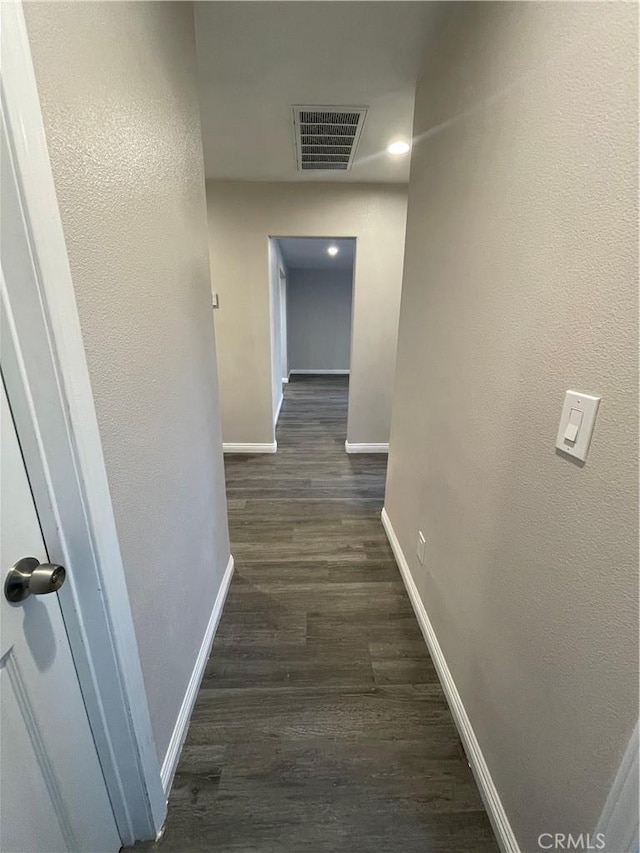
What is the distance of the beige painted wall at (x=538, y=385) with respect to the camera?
0.60m

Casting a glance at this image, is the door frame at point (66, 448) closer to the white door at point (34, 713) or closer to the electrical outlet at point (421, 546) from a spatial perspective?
the white door at point (34, 713)

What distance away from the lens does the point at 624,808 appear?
60cm

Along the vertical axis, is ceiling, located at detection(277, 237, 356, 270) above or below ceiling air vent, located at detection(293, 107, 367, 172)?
below

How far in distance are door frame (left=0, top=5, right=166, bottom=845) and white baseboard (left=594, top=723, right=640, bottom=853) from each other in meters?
0.99

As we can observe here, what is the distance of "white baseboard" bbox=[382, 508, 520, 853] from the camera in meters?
0.95

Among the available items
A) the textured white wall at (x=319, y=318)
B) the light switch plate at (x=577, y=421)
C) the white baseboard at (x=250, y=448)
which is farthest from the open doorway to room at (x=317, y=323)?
the light switch plate at (x=577, y=421)

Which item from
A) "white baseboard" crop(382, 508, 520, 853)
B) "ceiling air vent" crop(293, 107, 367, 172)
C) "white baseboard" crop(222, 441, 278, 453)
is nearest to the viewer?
"white baseboard" crop(382, 508, 520, 853)

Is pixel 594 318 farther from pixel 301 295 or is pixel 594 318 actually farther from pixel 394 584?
pixel 301 295

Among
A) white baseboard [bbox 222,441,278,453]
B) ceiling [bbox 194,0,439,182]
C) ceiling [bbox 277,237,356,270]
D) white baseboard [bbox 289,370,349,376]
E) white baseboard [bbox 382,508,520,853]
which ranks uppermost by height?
ceiling [bbox 194,0,439,182]

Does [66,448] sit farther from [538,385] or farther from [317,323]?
[317,323]

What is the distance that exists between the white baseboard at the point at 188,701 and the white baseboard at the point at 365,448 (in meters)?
2.12

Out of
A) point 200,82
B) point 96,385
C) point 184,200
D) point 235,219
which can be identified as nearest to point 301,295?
point 235,219

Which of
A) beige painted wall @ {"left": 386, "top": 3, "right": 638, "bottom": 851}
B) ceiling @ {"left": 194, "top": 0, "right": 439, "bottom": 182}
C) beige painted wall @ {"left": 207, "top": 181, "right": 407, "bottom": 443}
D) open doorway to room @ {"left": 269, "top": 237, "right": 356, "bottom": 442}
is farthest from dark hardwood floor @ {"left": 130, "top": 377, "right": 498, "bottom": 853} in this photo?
open doorway to room @ {"left": 269, "top": 237, "right": 356, "bottom": 442}

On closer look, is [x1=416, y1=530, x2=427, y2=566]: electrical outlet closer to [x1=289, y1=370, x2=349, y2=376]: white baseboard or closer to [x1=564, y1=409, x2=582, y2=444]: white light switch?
[x1=564, y1=409, x2=582, y2=444]: white light switch
